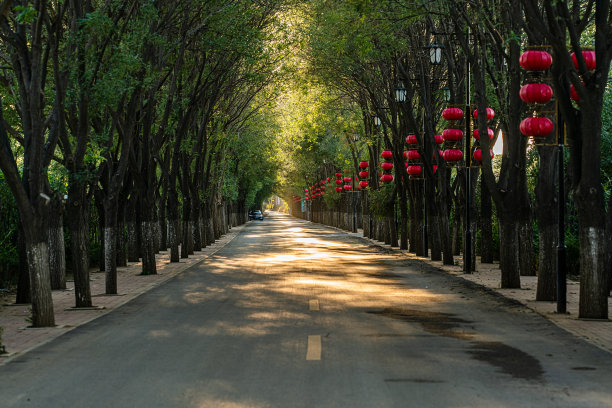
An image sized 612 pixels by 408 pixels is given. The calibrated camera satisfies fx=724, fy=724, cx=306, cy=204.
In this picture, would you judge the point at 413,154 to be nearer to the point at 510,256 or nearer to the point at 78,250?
the point at 510,256

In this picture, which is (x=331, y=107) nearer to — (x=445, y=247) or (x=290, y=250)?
(x=290, y=250)

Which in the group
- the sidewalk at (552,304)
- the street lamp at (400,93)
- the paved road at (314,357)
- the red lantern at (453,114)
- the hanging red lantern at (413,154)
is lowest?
the sidewalk at (552,304)

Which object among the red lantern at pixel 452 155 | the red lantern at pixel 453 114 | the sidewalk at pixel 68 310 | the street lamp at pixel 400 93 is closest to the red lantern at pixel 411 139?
the street lamp at pixel 400 93

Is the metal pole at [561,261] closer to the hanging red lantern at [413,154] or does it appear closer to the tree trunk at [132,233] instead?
the hanging red lantern at [413,154]

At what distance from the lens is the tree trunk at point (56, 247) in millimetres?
17703

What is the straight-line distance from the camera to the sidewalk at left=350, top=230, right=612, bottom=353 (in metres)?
11.1

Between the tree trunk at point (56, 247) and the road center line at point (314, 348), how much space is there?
30.4ft

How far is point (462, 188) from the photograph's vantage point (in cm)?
2564

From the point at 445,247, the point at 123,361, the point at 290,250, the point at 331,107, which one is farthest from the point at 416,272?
the point at 331,107

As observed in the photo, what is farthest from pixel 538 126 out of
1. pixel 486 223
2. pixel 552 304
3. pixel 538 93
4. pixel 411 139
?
pixel 411 139

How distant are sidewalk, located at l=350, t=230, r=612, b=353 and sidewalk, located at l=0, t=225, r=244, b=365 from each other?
8203 mm

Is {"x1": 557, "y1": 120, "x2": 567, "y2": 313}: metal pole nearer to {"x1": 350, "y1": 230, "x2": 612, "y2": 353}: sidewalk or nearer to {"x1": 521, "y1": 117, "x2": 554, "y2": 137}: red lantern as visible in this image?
{"x1": 350, "y1": 230, "x2": 612, "y2": 353}: sidewalk

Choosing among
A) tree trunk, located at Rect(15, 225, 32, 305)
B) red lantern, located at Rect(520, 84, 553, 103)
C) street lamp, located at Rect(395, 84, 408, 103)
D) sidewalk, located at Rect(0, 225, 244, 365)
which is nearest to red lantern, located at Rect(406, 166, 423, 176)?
street lamp, located at Rect(395, 84, 408, 103)

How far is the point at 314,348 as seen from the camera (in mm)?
9633
